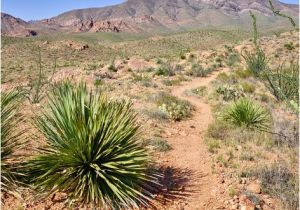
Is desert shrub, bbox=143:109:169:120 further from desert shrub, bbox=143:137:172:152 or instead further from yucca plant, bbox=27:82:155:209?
yucca plant, bbox=27:82:155:209

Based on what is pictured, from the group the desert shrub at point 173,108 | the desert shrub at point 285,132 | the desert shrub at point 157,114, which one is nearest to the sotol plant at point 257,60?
the desert shrub at point 285,132

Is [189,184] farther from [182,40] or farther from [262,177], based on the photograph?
[182,40]

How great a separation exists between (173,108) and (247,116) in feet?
6.91

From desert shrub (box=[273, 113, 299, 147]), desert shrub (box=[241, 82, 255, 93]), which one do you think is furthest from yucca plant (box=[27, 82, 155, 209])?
desert shrub (box=[241, 82, 255, 93])

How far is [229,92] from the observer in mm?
13578

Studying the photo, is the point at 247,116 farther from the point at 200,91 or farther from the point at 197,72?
the point at 197,72

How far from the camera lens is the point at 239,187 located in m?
5.96

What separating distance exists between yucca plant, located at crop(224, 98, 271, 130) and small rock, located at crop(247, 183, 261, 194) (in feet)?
10.9

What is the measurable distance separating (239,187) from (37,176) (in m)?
2.89

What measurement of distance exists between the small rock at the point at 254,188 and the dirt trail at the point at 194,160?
0.48m

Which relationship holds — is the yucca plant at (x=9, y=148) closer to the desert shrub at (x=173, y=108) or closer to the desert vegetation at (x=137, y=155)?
the desert vegetation at (x=137, y=155)

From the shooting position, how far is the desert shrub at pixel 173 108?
10.2 metres

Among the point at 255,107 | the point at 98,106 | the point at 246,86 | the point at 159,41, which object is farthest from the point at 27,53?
the point at 98,106

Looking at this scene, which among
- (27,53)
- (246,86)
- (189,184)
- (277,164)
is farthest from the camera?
(27,53)
